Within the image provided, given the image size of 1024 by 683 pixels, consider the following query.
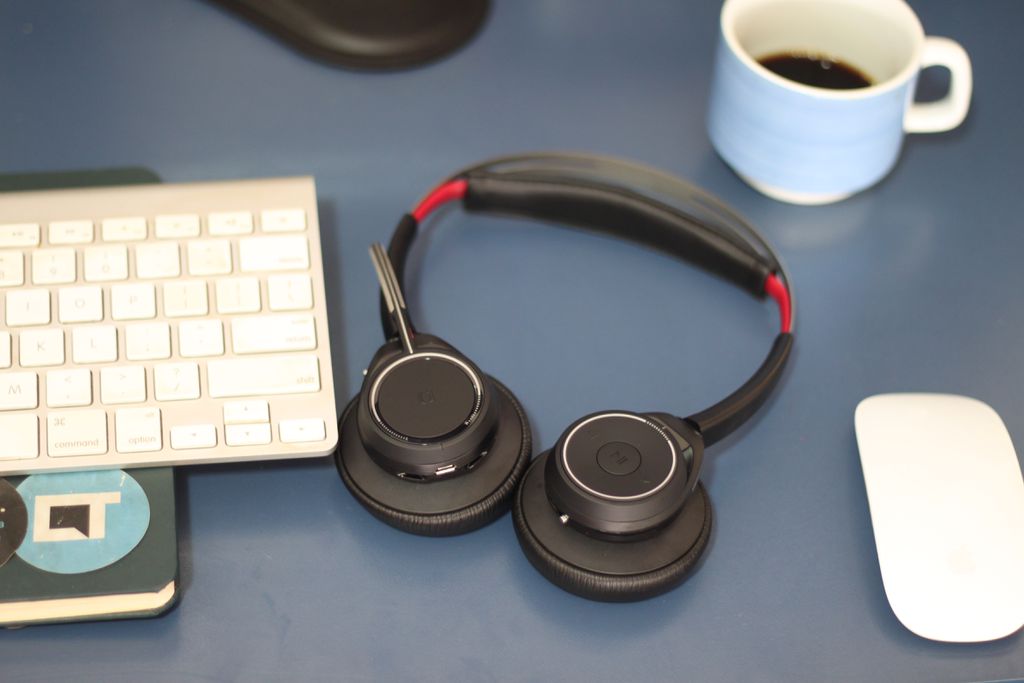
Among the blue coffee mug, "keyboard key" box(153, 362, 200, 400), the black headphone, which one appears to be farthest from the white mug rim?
"keyboard key" box(153, 362, 200, 400)

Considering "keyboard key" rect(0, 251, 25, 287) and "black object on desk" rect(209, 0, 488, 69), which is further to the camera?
"black object on desk" rect(209, 0, 488, 69)

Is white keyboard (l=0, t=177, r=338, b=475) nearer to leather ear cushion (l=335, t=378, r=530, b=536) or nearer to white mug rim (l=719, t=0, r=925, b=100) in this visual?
leather ear cushion (l=335, t=378, r=530, b=536)

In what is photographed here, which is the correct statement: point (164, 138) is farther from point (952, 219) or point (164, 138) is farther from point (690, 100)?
point (952, 219)

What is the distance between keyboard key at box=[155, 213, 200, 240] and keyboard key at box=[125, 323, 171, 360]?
52 millimetres

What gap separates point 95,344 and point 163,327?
0.03 m

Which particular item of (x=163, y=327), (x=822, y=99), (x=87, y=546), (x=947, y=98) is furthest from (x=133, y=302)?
(x=947, y=98)

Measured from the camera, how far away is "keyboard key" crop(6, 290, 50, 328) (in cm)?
55

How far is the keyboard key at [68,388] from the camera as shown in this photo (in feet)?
1.74

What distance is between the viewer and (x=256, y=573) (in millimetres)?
521

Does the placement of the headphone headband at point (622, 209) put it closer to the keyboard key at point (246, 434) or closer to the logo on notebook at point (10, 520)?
the keyboard key at point (246, 434)

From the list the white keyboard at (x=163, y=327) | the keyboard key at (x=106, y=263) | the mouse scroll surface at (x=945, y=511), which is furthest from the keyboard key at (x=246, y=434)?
the mouse scroll surface at (x=945, y=511)

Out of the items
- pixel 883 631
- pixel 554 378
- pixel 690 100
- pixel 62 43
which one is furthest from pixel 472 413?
pixel 62 43

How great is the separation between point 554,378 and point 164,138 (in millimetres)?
300

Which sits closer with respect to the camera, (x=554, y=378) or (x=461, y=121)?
(x=554, y=378)
